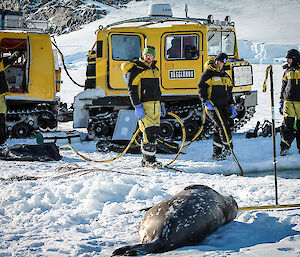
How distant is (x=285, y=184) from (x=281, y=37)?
172 ft

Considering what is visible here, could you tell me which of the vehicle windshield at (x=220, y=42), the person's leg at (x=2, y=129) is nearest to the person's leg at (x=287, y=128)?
the vehicle windshield at (x=220, y=42)

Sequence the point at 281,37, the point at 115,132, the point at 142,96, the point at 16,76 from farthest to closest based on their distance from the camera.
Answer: the point at 281,37 < the point at 16,76 < the point at 115,132 < the point at 142,96

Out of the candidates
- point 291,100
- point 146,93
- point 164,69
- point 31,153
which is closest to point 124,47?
point 164,69

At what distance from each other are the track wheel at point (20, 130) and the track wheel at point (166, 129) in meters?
3.11

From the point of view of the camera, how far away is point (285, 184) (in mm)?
4605

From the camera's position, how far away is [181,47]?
28.8ft

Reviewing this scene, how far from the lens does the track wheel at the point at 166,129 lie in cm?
894

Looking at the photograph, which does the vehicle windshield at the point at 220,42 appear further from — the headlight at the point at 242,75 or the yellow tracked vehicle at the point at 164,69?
the headlight at the point at 242,75

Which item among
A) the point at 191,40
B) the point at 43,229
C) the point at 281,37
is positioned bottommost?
the point at 43,229

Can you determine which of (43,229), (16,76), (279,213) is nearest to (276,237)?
(279,213)

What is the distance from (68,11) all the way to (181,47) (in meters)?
74.1

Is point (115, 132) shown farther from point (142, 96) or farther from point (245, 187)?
point (245, 187)

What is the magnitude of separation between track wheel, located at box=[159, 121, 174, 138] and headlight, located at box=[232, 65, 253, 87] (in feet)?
5.39

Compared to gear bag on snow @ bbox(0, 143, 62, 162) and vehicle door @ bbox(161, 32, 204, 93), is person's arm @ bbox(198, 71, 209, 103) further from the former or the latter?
gear bag on snow @ bbox(0, 143, 62, 162)
